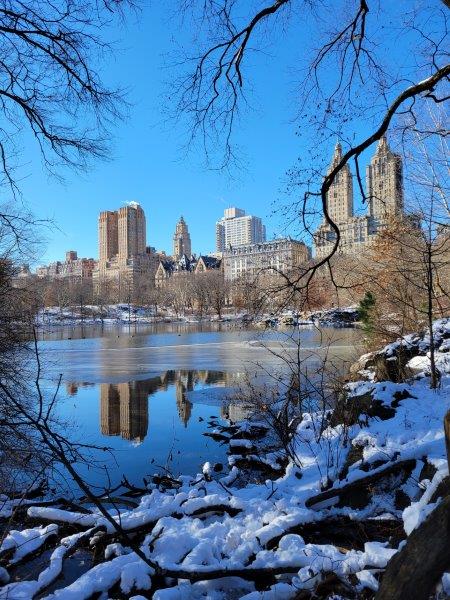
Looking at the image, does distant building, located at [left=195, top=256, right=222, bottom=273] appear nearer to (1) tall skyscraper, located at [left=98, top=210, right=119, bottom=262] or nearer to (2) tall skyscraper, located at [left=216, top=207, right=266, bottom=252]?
(2) tall skyscraper, located at [left=216, top=207, right=266, bottom=252]

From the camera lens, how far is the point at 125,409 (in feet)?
46.1

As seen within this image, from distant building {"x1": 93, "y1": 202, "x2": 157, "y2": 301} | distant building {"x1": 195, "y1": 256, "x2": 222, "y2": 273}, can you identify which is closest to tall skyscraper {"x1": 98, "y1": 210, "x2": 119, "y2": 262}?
distant building {"x1": 93, "y1": 202, "x2": 157, "y2": 301}

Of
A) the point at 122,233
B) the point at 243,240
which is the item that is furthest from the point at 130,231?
the point at 243,240

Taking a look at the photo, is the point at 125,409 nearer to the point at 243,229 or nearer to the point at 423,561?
the point at 423,561

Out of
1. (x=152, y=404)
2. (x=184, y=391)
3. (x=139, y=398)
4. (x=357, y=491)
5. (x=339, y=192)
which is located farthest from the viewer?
(x=184, y=391)

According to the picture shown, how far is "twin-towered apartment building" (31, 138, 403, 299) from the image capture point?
464 centimetres

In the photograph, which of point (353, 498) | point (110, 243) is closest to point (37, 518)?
point (353, 498)

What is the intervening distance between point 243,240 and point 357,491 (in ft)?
177

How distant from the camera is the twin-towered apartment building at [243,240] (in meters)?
4.64

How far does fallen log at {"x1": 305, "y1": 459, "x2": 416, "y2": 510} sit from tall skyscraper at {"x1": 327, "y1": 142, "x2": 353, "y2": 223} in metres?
2.57

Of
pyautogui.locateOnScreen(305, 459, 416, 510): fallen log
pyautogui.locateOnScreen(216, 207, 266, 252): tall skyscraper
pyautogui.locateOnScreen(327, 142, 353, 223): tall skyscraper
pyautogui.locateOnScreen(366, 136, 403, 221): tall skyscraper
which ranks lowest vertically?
pyautogui.locateOnScreen(305, 459, 416, 510): fallen log

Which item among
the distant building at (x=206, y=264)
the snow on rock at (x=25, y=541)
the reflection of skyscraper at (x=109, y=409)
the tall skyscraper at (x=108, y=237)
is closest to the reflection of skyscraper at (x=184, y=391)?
the reflection of skyscraper at (x=109, y=409)

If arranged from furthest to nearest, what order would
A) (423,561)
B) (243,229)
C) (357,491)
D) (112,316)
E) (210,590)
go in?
(112,316), (243,229), (357,491), (210,590), (423,561)

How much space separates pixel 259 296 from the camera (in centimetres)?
507
